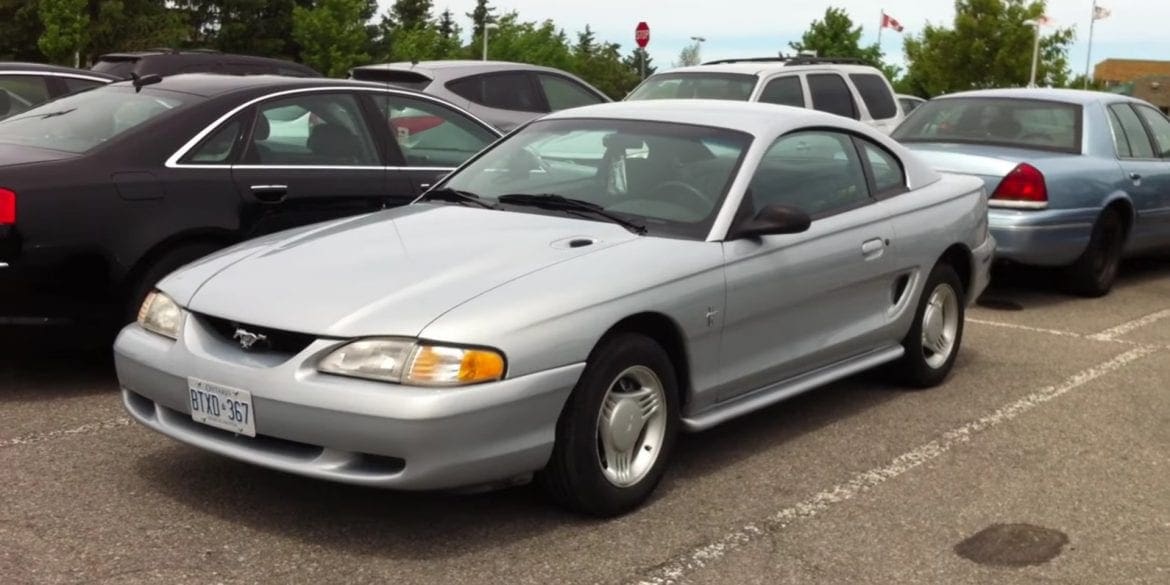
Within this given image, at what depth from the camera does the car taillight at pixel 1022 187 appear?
29.9 ft

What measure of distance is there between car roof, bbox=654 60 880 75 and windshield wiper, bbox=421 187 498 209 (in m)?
7.64

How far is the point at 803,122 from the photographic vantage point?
6105mm

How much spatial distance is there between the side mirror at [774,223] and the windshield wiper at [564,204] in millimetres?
388

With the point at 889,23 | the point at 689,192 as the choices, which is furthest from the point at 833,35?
the point at 689,192

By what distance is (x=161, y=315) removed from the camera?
4883 millimetres

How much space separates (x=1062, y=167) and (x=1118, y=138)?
1.10 metres

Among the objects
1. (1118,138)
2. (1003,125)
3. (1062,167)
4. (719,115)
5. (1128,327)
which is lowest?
(1128,327)

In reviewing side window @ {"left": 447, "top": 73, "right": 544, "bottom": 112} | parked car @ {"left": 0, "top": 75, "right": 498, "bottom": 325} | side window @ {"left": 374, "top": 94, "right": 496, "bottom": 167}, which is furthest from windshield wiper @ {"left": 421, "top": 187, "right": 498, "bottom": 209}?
side window @ {"left": 447, "top": 73, "right": 544, "bottom": 112}

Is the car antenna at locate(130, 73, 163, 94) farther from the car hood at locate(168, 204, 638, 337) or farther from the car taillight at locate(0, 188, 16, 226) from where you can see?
the car hood at locate(168, 204, 638, 337)

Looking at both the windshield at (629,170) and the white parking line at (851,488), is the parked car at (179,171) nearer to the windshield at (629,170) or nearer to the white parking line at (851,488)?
the windshield at (629,170)

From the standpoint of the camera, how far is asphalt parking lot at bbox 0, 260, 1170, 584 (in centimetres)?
436

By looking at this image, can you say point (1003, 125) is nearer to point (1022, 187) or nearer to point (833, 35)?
point (1022, 187)

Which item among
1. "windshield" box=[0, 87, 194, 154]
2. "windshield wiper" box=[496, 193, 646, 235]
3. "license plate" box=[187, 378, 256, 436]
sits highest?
"windshield" box=[0, 87, 194, 154]

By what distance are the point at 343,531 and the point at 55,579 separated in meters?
0.91
